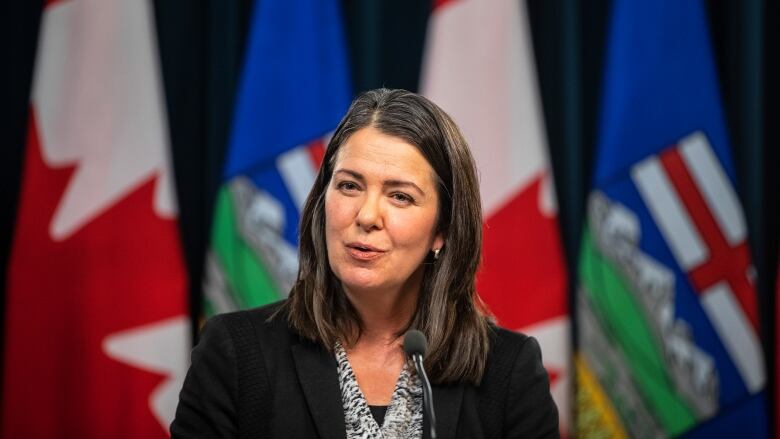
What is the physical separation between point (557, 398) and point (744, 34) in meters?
1.24

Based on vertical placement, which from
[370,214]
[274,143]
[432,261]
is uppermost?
[274,143]

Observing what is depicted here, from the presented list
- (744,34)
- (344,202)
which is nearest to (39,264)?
(344,202)

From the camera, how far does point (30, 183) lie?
105 inches

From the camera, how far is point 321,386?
153cm

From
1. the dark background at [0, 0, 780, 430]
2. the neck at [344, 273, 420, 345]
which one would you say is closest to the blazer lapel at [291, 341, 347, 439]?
the neck at [344, 273, 420, 345]

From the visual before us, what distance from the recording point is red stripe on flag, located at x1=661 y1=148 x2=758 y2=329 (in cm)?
279

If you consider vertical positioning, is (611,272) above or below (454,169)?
below

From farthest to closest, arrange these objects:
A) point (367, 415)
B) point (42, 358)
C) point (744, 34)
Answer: point (744, 34), point (42, 358), point (367, 415)

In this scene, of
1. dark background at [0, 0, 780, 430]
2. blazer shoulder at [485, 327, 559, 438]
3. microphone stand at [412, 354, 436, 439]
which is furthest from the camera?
dark background at [0, 0, 780, 430]

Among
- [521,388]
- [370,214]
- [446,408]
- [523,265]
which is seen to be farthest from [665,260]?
[370,214]

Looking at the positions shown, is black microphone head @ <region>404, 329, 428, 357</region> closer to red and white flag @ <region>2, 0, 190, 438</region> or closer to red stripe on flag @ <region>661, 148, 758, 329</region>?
red and white flag @ <region>2, 0, 190, 438</region>

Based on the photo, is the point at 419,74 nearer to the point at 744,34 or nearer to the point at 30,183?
the point at 744,34

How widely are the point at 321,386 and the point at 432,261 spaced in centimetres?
31

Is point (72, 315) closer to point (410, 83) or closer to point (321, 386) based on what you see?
point (410, 83)
